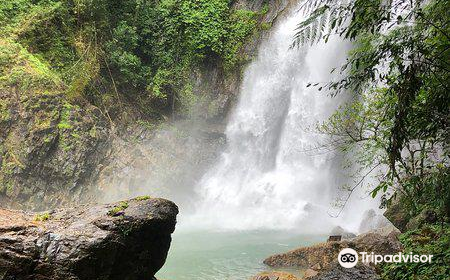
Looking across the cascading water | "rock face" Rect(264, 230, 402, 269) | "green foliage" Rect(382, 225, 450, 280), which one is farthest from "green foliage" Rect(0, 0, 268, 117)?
"green foliage" Rect(382, 225, 450, 280)

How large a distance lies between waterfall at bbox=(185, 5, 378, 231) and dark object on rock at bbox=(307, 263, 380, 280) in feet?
27.3

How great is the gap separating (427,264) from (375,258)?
9.22ft

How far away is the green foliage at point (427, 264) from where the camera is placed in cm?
360

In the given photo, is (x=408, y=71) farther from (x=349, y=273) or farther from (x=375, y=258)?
(x=375, y=258)

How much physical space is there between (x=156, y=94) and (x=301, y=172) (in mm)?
7422

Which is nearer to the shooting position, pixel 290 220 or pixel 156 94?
pixel 290 220

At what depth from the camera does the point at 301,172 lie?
16094 mm

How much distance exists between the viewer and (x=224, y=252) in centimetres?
1026

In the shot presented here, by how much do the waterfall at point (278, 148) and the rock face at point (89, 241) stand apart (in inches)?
356

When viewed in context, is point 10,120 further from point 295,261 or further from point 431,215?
point 431,215

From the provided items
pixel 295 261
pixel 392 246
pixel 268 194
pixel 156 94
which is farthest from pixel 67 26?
pixel 392 246

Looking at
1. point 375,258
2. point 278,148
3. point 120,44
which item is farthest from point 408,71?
point 278,148

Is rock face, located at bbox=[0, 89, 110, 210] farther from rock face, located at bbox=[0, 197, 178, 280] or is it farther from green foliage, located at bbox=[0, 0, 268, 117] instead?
rock face, located at bbox=[0, 197, 178, 280]

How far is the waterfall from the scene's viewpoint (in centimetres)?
1518
